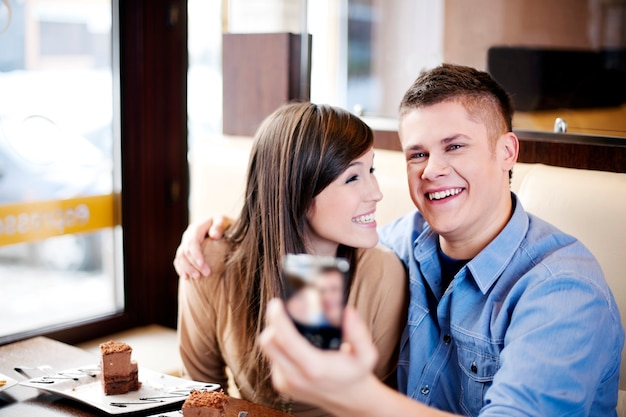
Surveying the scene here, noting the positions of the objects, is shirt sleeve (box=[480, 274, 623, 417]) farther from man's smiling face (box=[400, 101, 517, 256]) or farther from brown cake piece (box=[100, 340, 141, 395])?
brown cake piece (box=[100, 340, 141, 395])

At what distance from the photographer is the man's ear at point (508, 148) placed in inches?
76.0

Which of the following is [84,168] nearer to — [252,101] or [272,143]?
[252,101]

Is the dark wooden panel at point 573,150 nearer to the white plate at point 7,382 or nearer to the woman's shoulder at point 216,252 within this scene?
the woman's shoulder at point 216,252

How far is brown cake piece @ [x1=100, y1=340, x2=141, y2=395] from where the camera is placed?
1.71 metres

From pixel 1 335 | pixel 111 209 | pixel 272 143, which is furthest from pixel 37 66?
pixel 272 143

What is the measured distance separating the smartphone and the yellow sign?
204 centimetres

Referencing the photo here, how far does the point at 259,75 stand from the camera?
3057 millimetres

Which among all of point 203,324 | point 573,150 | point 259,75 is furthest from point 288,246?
point 259,75

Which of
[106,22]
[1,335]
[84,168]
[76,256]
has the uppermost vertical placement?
[106,22]

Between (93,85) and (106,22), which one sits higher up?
(106,22)

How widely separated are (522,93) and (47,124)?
5.83 feet

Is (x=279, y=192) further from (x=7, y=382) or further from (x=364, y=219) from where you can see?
(x=7, y=382)

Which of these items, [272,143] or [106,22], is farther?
[106,22]

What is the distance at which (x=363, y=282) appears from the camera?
2.11 meters
